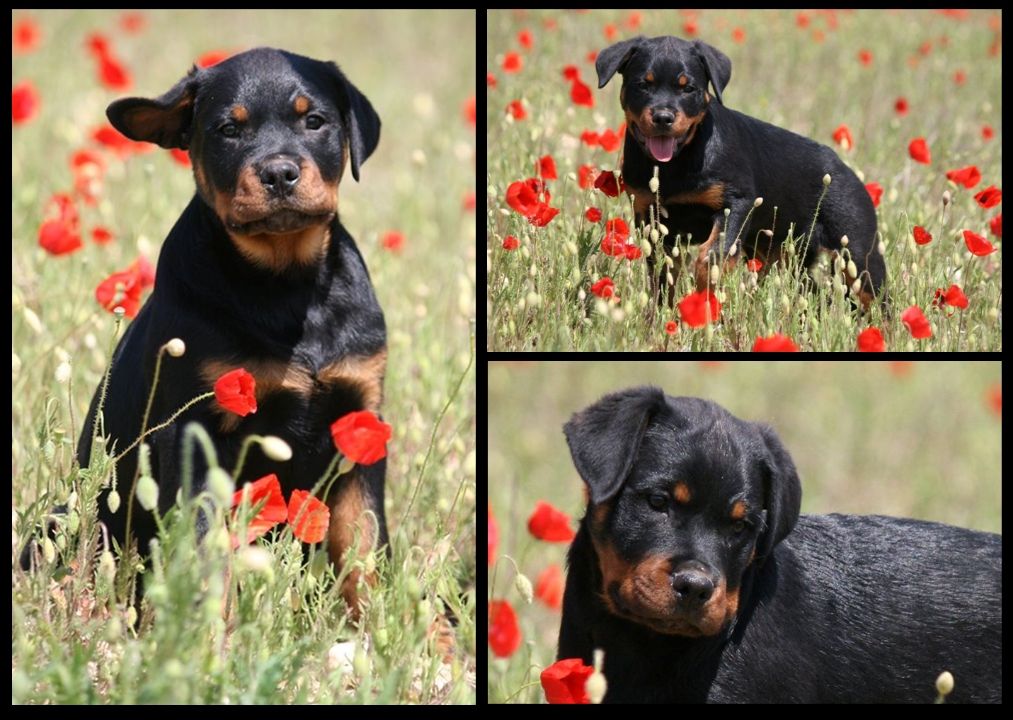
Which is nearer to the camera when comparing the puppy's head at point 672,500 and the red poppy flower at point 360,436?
the red poppy flower at point 360,436

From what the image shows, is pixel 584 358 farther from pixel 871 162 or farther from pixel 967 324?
pixel 871 162

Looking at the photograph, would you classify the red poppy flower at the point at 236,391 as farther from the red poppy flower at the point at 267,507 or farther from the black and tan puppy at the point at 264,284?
the black and tan puppy at the point at 264,284

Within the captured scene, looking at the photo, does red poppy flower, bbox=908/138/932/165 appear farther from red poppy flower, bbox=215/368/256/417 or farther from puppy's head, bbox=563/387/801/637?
red poppy flower, bbox=215/368/256/417

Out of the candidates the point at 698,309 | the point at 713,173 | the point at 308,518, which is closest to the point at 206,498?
the point at 308,518

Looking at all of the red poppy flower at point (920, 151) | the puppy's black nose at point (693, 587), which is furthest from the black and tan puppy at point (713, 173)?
the puppy's black nose at point (693, 587)

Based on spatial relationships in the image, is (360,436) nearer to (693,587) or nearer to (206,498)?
(206,498)

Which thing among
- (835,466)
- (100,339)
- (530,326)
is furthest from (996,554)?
(100,339)

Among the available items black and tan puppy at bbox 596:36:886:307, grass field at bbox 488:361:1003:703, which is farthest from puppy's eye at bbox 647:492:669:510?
grass field at bbox 488:361:1003:703
